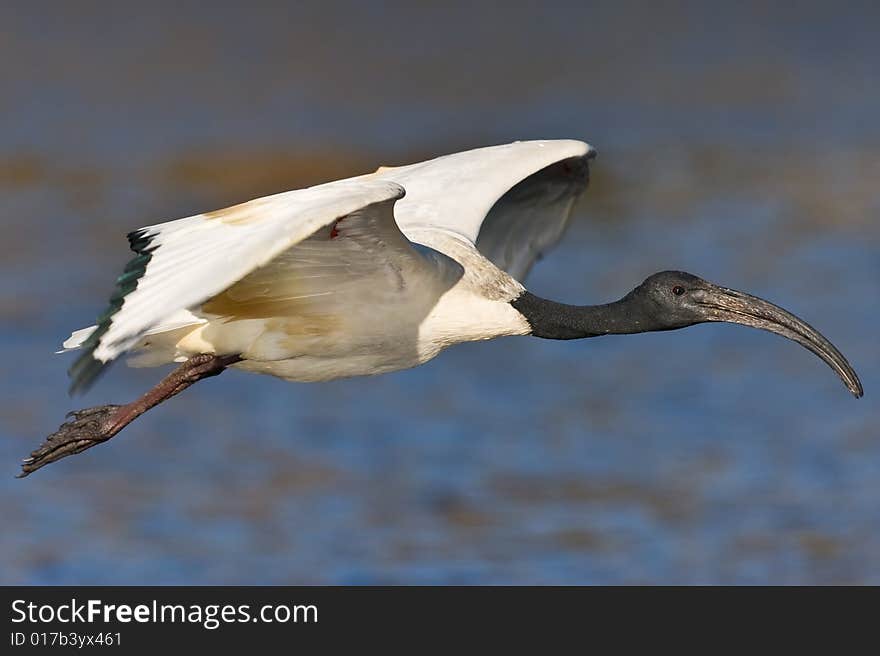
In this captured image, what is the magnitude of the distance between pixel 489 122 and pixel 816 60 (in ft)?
18.1

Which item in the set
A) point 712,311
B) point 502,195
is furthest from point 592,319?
point 502,195

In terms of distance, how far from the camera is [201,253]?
7578mm

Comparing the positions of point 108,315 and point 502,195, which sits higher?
point 502,195

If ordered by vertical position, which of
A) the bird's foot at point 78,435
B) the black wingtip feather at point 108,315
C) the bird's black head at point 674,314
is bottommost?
the black wingtip feather at point 108,315

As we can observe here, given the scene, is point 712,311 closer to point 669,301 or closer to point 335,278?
point 669,301

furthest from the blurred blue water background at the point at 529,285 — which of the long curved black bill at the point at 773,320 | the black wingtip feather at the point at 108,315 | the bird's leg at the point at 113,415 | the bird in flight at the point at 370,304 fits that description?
the black wingtip feather at the point at 108,315

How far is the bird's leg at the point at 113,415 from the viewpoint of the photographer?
9.08m

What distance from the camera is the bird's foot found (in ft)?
30.2

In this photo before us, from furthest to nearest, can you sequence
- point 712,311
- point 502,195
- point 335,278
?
point 502,195 → point 712,311 → point 335,278

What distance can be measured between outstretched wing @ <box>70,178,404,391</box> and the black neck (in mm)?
1413

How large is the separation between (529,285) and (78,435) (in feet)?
32.5

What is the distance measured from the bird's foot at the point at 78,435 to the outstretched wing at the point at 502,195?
1633 millimetres

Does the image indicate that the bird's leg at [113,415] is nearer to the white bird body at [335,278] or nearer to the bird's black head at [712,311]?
the white bird body at [335,278]
